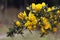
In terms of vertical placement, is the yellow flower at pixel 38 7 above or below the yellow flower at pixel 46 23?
above

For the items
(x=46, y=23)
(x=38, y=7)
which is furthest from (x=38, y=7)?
(x=46, y=23)

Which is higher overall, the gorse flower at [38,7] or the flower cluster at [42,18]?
the gorse flower at [38,7]

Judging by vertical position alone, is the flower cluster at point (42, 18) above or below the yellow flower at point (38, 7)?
below

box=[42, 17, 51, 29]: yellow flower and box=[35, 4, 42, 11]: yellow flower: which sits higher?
box=[35, 4, 42, 11]: yellow flower

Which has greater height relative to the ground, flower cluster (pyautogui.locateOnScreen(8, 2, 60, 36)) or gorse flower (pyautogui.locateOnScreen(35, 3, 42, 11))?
gorse flower (pyautogui.locateOnScreen(35, 3, 42, 11))

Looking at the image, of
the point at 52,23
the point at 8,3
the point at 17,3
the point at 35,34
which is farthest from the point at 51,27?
the point at 8,3

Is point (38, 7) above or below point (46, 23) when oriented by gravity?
above

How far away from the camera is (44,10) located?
71.1 inches

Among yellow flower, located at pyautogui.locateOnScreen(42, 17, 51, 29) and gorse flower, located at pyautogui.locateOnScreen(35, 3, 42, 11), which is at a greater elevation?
gorse flower, located at pyautogui.locateOnScreen(35, 3, 42, 11)

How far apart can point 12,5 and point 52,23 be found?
617 cm

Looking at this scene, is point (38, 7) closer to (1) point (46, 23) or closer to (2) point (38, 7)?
(2) point (38, 7)

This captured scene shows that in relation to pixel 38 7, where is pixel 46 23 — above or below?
below

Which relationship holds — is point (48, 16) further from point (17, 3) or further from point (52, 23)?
A: point (17, 3)

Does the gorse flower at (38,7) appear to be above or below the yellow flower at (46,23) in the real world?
above
